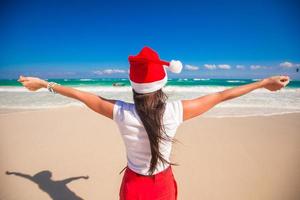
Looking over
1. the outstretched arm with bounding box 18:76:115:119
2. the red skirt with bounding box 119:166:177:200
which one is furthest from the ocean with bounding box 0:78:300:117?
the red skirt with bounding box 119:166:177:200

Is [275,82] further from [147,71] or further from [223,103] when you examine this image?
[223,103]

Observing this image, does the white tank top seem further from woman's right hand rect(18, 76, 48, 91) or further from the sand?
the sand

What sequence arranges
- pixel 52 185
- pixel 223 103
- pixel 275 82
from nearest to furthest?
pixel 275 82 → pixel 52 185 → pixel 223 103

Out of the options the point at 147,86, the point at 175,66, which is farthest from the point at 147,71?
the point at 175,66

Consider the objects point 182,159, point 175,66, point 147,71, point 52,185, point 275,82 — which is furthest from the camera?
point 182,159

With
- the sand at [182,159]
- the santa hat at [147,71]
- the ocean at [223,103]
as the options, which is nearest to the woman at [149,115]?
the santa hat at [147,71]

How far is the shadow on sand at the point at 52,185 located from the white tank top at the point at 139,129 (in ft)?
7.32

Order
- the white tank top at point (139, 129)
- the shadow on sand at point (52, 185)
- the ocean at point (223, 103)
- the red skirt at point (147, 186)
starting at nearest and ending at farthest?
the white tank top at point (139, 129)
the red skirt at point (147, 186)
the shadow on sand at point (52, 185)
the ocean at point (223, 103)

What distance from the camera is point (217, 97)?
1.44 metres

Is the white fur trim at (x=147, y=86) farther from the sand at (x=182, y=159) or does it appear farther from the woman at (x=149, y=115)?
the sand at (x=182, y=159)

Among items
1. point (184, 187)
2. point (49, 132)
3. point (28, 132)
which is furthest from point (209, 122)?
point (28, 132)

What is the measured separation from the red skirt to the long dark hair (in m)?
0.17

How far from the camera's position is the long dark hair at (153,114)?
1.31 meters

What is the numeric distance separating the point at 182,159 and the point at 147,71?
3.31 metres
